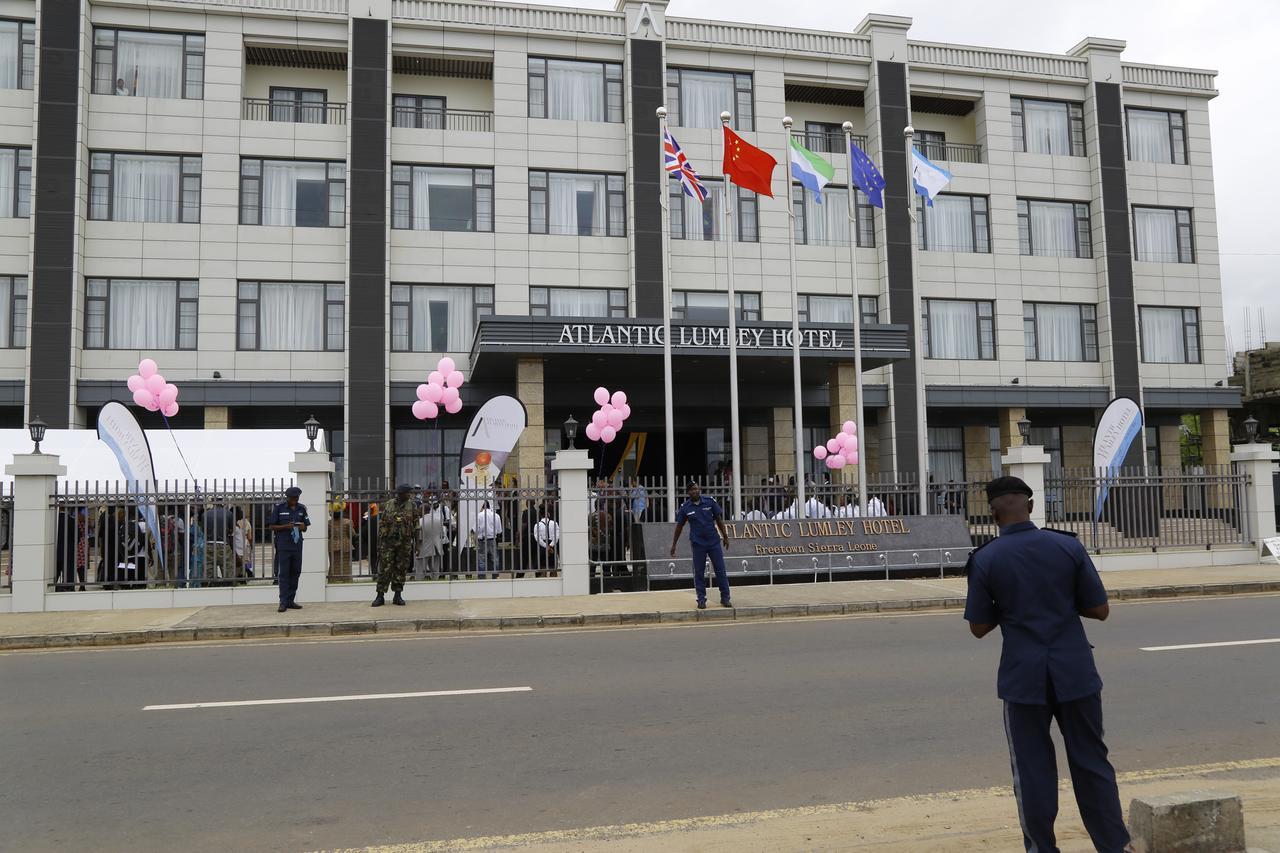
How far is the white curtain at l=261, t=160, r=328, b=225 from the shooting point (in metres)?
28.5

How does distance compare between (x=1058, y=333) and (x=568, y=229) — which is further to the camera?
(x=1058, y=333)

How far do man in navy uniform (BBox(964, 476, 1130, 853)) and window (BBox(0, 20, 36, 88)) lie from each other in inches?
1212

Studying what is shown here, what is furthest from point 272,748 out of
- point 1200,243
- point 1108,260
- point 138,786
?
point 1200,243

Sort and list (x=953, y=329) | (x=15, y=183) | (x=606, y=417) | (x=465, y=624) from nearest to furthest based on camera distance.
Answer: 1. (x=465, y=624)
2. (x=606, y=417)
3. (x=15, y=183)
4. (x=953, y=329)

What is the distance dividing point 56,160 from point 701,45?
724 inches

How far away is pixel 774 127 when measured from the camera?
3136 cm

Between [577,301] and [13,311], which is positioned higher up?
[577,301]

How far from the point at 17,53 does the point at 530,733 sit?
2878cm

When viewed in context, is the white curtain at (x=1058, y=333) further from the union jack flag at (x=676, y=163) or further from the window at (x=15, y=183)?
the window at (x=15, y=183)

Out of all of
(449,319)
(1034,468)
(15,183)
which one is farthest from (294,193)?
(1034,468)

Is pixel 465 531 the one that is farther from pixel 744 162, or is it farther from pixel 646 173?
pixel 646 173

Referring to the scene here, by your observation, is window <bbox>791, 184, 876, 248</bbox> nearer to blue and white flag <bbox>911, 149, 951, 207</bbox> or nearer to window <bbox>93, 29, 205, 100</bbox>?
blue and white flag <bbox>911, 149, 951, 207</bbox>

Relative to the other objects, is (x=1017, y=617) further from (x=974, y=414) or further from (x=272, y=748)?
(x=974, y=414)

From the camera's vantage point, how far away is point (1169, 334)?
34.4 m
